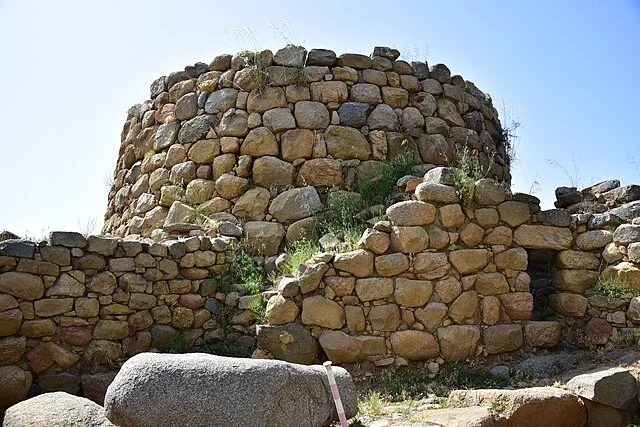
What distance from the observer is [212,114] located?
888 cm

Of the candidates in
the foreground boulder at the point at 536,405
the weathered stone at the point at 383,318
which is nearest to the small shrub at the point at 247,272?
the weathered stone at the point at 383,318

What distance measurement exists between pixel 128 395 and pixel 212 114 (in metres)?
5.87

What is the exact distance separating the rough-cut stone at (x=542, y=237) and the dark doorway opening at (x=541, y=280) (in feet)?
0.82

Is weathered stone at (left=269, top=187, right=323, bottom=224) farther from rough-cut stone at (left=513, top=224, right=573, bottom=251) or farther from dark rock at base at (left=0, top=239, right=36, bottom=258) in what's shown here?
dark rock at base at (left=0, top=239, right=36, bottom=258)

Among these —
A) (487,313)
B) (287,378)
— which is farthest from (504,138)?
(287,378)

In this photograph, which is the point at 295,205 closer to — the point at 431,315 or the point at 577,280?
the point at 431,315

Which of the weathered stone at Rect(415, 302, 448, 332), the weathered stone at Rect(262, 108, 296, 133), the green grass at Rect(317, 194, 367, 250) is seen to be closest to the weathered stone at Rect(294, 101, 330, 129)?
the weathered stone at Rect(262, 108, 296, 133)

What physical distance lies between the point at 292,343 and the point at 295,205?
2.40m

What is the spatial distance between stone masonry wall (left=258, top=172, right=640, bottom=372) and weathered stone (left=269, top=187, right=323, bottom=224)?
1.65 m

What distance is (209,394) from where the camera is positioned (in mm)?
3799

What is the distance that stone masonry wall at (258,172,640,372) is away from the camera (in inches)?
247

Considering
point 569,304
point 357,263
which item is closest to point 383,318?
point 357,263

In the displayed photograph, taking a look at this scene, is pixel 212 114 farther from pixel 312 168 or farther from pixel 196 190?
pixel 312 168

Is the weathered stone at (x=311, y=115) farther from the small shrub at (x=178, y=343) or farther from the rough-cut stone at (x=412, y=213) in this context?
the small shrub at (x=178, y=343)
